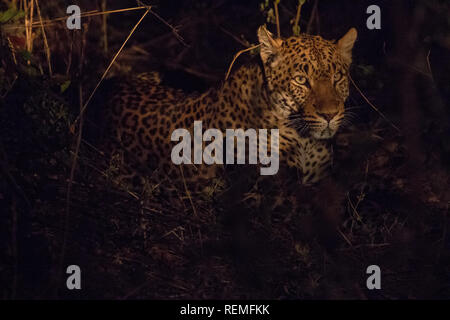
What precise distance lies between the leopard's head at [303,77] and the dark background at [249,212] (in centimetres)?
37

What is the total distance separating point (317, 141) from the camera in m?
6.30

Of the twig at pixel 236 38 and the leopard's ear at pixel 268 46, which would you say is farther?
the twig at pixel 236 38

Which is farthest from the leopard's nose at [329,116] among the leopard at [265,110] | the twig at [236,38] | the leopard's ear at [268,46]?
the twig at [236,38]

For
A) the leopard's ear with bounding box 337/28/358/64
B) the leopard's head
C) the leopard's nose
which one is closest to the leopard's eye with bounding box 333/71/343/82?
the leopard's head

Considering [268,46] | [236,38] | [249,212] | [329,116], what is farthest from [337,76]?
[236,38]

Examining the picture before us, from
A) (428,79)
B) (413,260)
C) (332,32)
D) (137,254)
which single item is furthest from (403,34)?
(137,254)

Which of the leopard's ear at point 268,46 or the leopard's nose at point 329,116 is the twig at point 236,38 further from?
the leopard's nose at point 329,116

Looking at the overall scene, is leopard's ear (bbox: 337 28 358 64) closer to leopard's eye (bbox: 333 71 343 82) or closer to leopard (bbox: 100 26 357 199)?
leopard (bbox: 100 26 357 199)

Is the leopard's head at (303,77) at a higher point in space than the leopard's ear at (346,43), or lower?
lower

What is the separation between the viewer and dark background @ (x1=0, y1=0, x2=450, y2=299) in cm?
519

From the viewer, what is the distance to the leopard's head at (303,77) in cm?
600

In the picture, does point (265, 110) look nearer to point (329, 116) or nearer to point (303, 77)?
point (303, 77)

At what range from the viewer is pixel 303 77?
6.09 metres

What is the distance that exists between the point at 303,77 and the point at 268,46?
0.33 m
